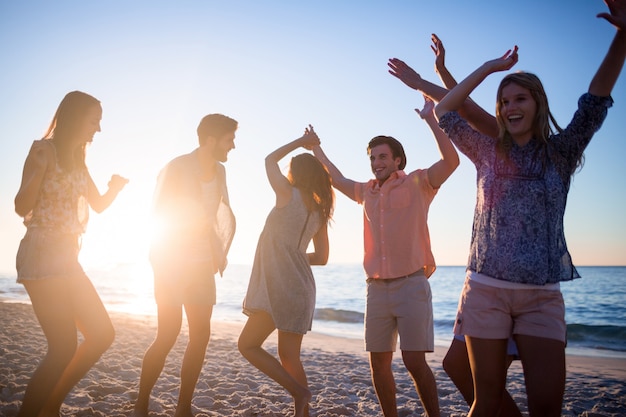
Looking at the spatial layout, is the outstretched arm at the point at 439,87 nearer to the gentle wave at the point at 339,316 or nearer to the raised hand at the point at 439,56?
the raised hand at the point at 439,56

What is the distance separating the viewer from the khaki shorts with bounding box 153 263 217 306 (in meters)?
3.87

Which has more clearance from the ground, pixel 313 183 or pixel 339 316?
pixel 313 183

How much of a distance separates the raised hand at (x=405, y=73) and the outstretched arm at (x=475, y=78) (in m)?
0.47

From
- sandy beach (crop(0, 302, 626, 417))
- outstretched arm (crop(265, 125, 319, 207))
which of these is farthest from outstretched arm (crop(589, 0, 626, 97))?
sandy beach (crop(0, 302, 626, 417))

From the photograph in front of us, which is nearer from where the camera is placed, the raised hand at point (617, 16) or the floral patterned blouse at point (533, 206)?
the raised hand at point (617, 16)

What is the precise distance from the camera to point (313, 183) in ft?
13.3

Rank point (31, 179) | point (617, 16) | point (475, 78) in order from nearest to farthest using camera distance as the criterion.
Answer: point (617, 16) → point (475, 78) → point (31, 179)

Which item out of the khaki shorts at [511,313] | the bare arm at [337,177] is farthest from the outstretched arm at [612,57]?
the bare arm at [337,177]

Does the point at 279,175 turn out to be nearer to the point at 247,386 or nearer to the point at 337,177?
the point at 337,177

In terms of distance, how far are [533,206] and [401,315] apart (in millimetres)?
1442

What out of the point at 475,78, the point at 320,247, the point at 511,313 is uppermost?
the point at 475,78

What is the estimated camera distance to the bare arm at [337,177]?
4188 mm

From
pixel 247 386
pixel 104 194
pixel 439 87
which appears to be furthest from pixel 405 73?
pixel 247 386

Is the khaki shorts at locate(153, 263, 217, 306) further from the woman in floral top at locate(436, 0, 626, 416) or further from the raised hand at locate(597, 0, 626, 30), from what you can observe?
the raised hand at locate(597, 0, 626, 30)
